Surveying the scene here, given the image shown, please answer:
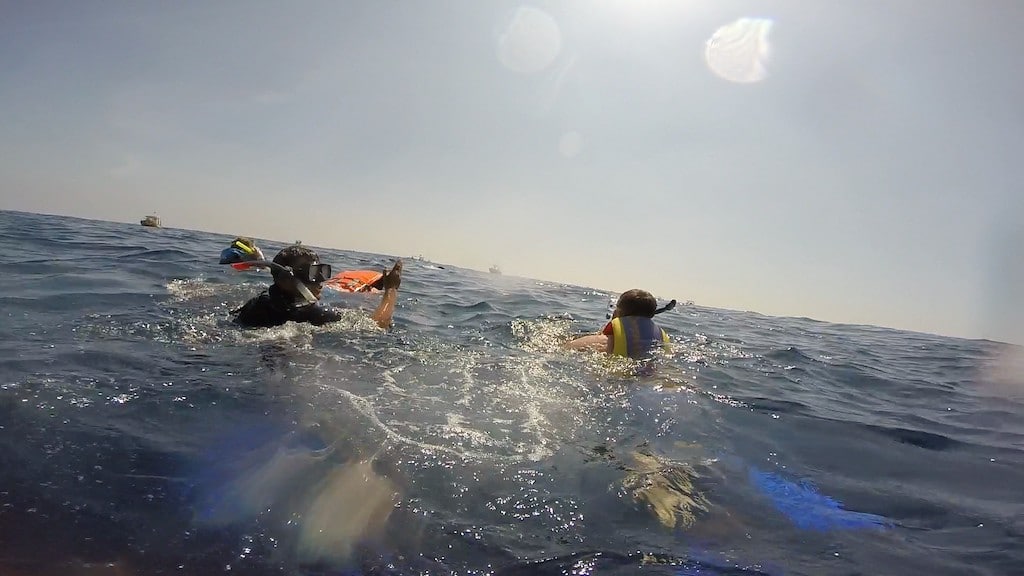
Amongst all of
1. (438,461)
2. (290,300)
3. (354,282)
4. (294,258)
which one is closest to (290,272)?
(294,258)

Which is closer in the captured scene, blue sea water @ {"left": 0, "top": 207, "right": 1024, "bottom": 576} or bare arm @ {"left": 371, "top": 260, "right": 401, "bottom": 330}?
blue sea water @ {"left": 0, "top": 207, "right": 1024, "bottom": 576}

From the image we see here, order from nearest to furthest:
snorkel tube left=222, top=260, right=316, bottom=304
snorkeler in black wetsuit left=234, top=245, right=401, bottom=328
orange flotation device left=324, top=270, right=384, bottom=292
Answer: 1. snorkel tube left=222, top=260, right=316, bottom=304
2. snorkeler in black wetsuit left=234, top=245, right=401, bottom=328
3. orange flotation device left=324, top=270, right=384, bottom=292

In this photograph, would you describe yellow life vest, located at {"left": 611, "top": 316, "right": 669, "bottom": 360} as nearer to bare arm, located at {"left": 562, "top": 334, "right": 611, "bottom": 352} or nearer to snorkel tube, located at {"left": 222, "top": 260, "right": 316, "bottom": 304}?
bare arm, located at {"left": 562, "top": 334, "right": 611, "bottom": 352}

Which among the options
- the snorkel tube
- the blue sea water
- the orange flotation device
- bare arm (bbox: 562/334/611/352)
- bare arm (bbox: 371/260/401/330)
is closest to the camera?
the blue sea water

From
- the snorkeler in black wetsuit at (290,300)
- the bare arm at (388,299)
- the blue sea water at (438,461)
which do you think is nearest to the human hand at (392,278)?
the bare arm at (388,299)

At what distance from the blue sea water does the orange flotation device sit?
320 centimetres

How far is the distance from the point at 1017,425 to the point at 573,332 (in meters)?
5.70

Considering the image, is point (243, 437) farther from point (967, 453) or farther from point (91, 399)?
point (967, 453)

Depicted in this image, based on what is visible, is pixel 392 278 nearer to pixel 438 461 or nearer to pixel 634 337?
pixel 634 337

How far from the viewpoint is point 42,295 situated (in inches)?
259

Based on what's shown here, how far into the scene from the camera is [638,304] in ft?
21.9

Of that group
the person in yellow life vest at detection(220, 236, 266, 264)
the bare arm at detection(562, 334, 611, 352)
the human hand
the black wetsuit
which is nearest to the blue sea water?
the black wetsuit

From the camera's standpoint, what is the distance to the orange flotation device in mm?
9688

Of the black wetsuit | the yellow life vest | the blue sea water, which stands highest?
the yellow life vest
